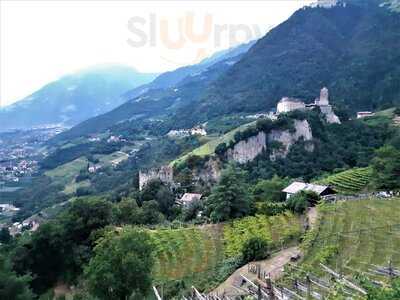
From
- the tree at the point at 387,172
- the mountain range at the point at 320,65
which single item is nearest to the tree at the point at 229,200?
the tree at the point at 387,172

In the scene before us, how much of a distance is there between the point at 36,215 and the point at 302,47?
310 ft

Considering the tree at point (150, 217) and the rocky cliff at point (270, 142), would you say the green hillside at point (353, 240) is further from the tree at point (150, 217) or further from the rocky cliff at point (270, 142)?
the rocky cliff at point (270, 142)

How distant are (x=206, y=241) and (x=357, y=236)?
32.2 ft

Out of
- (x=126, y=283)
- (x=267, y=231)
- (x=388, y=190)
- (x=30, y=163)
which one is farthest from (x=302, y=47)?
(x=126, y=283)

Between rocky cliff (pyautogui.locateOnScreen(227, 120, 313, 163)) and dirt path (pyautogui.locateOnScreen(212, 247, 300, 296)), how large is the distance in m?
40.1

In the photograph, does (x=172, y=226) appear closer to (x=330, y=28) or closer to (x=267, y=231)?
(x=267, y=231)

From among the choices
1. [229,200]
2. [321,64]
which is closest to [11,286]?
[229,200]

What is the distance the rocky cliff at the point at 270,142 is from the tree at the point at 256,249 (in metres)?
40.1

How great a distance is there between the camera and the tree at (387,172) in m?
40.0

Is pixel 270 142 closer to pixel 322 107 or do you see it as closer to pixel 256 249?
pixel 322 107

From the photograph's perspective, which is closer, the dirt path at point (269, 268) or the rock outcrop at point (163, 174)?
the dirt path at point (269, 268)

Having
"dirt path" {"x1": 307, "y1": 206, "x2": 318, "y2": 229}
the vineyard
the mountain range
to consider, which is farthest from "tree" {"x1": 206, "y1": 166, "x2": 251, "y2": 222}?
the mountain range

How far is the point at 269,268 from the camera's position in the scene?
2278 centimetres

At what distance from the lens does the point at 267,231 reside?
29031mm
